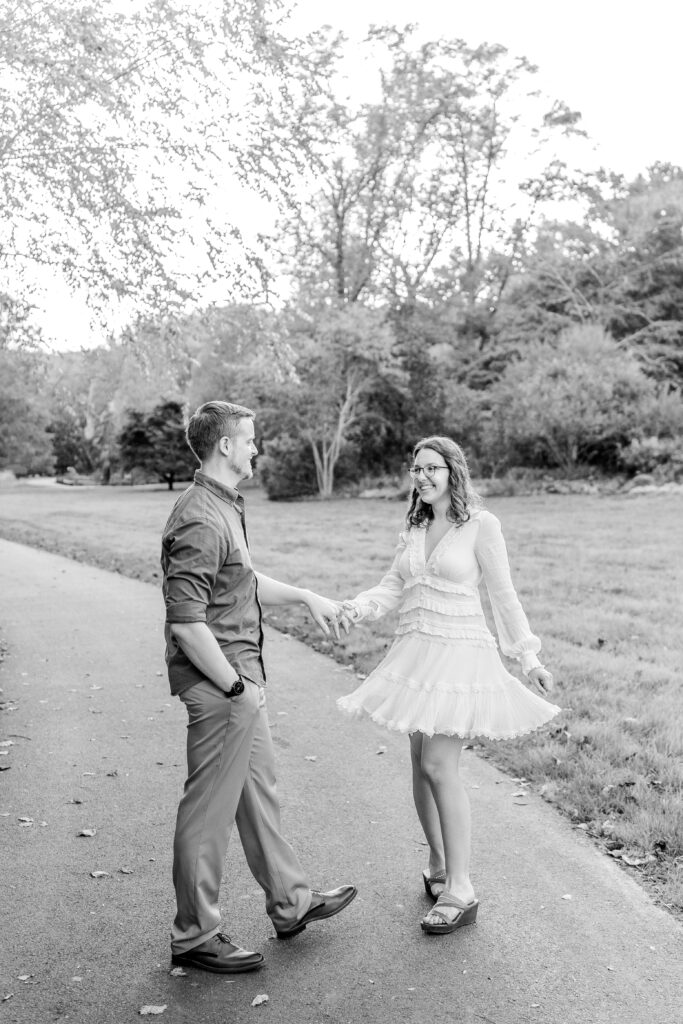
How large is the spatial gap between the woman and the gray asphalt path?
1.05 feet

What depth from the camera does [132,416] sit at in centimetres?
4728

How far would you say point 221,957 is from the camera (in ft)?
11.3

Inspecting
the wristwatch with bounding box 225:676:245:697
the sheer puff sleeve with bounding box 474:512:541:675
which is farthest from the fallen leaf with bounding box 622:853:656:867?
the wristwatch with bounding box 225:676:245:697

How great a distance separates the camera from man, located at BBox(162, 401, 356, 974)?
332 cm

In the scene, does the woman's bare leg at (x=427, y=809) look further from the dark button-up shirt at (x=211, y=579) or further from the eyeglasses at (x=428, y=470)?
the eyeglasses at (x=428, y=470)

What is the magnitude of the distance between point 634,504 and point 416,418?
11372mm

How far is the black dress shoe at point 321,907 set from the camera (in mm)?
3699

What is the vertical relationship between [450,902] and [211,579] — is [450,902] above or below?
below

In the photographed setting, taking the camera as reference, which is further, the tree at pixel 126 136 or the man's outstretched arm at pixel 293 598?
the tree at pixel 126 136

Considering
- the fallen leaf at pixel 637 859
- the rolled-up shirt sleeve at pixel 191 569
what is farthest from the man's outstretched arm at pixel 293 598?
the fallen leaf at pixel 637 859

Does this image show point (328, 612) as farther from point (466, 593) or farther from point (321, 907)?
point (321, 907)

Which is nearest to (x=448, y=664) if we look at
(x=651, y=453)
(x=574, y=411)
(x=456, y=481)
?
(x=456, y=481)

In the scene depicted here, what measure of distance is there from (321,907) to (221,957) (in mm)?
461

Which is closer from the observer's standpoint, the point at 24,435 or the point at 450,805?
the point at 450,805
